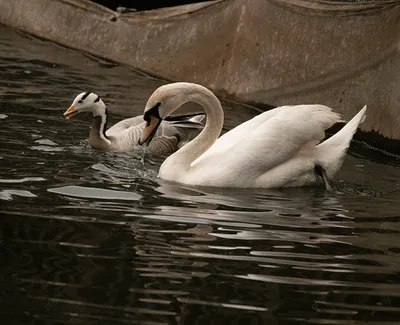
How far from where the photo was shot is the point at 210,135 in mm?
9469

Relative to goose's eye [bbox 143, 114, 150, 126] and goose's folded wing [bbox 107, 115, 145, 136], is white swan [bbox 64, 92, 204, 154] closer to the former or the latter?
goose's folded wing [bbox 107, 115, 145, 136]

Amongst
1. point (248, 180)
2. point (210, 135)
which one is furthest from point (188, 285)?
point (210, 135)

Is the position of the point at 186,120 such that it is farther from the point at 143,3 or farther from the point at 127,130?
the point at 143,3

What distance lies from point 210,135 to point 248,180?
79 centimetres

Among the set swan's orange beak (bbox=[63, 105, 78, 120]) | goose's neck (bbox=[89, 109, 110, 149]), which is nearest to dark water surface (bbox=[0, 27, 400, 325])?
goose's neck (bbox=[89, 109, 110, 149])

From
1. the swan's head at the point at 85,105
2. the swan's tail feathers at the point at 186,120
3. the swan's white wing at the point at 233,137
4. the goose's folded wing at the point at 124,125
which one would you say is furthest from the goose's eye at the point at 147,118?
the swan's tail feathers at the point at 186,120

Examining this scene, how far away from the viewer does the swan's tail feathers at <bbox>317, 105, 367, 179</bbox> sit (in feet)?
30.2

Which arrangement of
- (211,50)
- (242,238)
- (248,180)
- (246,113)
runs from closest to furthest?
(242,238) < (248,180) < (246,113) < (211,50)

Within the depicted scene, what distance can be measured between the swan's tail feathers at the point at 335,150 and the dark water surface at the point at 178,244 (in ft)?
0.59

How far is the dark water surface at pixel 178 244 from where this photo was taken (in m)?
5.38

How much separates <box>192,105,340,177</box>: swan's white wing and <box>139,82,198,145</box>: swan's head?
46cm

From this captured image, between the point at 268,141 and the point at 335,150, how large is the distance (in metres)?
0.75

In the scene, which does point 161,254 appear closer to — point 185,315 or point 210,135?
point 185,315

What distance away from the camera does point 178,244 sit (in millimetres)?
6641
